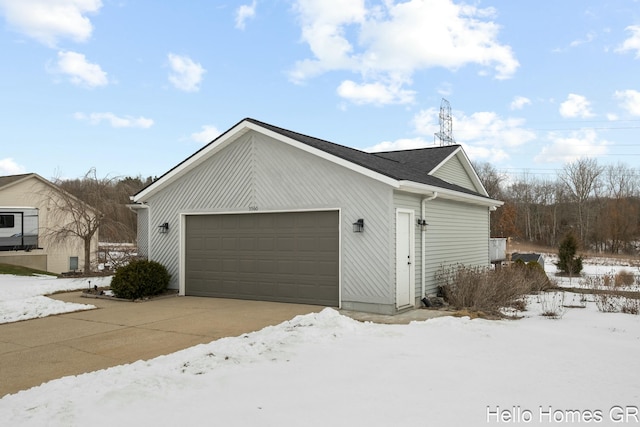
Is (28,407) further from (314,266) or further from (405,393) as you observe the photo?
(314,266)

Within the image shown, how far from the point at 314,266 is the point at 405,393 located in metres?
5.79

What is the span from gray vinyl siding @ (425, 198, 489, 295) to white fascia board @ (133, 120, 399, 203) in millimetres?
2340

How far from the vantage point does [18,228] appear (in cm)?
2433

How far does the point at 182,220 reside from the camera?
487 inches

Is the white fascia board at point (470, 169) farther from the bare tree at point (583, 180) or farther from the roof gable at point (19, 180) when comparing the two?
the bare tree at point (583, 180)

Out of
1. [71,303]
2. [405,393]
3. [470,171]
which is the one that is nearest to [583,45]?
[470,171]

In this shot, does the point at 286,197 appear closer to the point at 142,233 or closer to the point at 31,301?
the point at 31,301

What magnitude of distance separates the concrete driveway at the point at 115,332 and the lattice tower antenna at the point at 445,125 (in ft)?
73.8

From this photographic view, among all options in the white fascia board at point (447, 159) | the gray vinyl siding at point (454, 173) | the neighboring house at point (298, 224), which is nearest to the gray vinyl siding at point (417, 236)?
the neighboring house at point (298, 224)

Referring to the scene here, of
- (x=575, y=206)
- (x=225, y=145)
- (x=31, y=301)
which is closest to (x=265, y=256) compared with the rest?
(x=225, y=145)

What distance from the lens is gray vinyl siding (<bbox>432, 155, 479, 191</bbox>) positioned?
15578mm

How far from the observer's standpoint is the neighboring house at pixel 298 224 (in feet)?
31.7

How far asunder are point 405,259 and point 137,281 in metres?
6.45

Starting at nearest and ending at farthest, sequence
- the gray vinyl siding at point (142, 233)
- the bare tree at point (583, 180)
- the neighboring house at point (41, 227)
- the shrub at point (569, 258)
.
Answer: the gray vinyl siding at point (142, 233) → the shrub at point (569, 258) → the neighboring house at point (41, 227) → the bare tree at point (583, 180)
